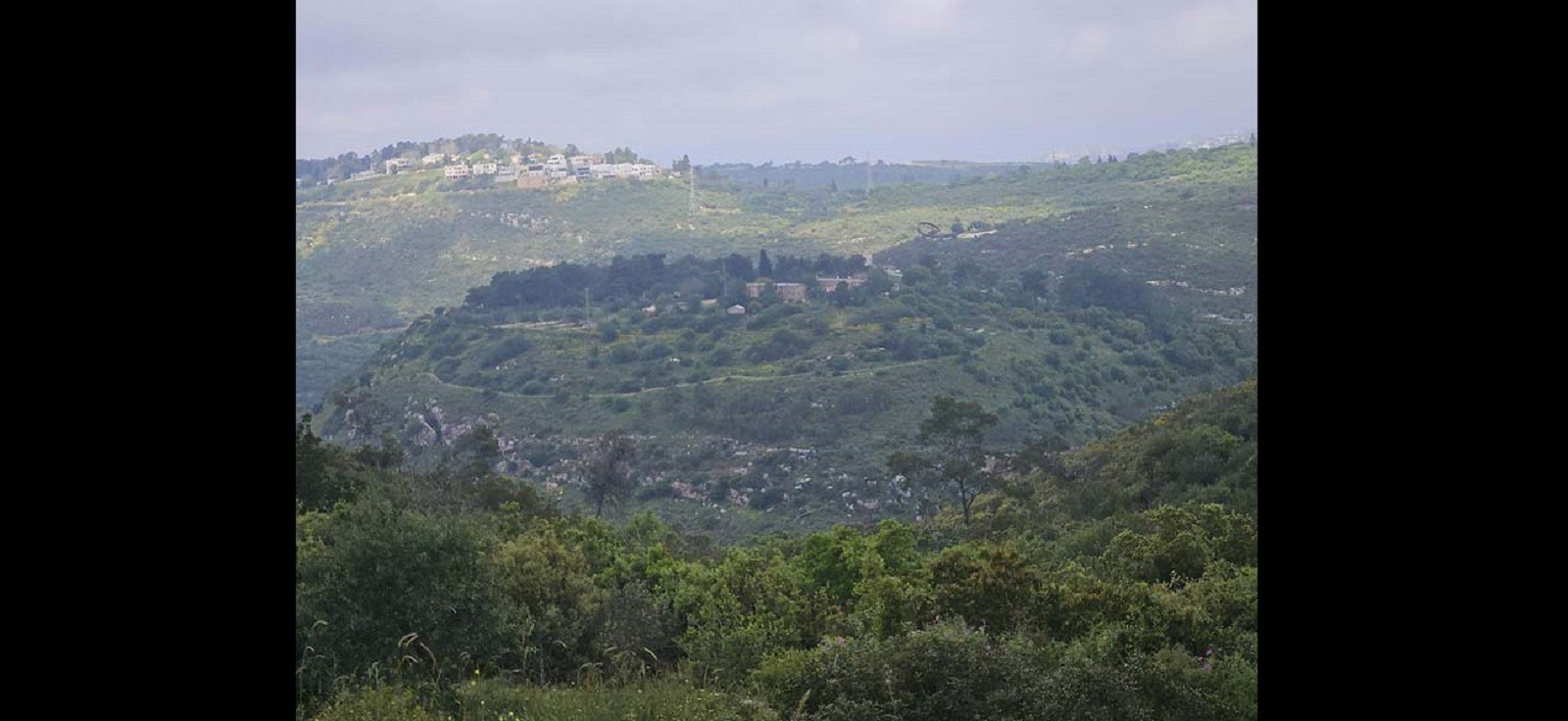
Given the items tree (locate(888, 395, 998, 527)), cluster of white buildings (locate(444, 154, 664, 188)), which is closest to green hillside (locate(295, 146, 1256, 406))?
cluster of white buildings (locate(444, 154, 664, 188))

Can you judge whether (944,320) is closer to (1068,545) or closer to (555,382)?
(555,382)

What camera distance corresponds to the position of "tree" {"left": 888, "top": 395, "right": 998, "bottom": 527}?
1620 cm

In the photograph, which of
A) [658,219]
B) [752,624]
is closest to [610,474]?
[752,624]

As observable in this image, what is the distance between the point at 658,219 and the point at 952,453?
1375 centimetres

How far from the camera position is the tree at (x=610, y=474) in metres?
17.5

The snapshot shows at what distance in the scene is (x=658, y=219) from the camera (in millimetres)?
28719

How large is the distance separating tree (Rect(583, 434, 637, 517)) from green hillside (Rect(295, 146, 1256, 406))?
6.45 metres

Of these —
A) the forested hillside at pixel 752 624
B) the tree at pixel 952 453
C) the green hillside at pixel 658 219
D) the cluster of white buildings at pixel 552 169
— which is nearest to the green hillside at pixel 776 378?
the tree at pixel 952 453

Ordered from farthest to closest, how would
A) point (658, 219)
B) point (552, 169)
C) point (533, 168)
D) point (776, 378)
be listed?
point (552, 169) → point (533, 168) → point (658, 219) → point (776, 378)

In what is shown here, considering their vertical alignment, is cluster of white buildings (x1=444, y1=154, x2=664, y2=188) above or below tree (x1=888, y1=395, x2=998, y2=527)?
above

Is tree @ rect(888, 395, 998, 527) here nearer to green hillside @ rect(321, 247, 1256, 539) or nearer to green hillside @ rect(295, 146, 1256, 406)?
green hillside @ rect(321, 247, 1256, 539)

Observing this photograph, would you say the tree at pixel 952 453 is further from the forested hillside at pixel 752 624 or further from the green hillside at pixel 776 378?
the forested hillside at pixel 752 624

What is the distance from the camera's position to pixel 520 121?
32812mm

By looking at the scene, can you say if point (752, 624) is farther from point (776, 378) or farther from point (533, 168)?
point (533, 168)
